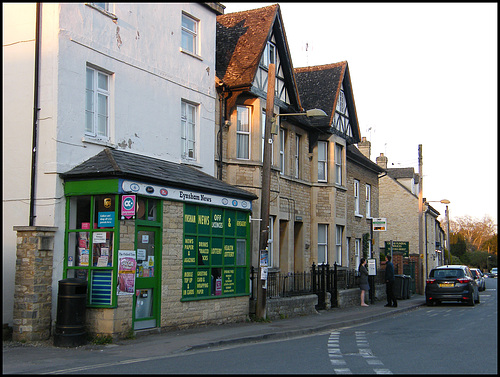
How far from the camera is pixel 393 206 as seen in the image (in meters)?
49.8

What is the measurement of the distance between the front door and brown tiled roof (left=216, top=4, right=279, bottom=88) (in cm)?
718

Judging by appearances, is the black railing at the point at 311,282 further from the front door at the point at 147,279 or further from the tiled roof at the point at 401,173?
the tiled roof at the point at 401,173

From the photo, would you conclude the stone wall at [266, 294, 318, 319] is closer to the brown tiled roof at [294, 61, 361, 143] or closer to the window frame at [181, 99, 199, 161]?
the window frame at [181, 99, 199, 161]

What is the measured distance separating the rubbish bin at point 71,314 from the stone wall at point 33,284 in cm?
45

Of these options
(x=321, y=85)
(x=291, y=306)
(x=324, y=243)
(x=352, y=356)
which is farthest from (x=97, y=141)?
(x=321, y=85)

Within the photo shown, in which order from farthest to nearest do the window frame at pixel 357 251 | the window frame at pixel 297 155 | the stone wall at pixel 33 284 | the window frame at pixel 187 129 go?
the window frame at pixel 357 251, the window frame at pixel 297 155, the window frame at pixel 187 129, the stone wall at pixel 33 284

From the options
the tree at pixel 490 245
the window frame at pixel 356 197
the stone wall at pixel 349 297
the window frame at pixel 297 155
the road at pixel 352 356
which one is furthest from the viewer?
the tree at pixel 490 245

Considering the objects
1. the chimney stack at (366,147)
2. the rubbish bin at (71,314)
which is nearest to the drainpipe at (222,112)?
the rubbish bin at (71,314)

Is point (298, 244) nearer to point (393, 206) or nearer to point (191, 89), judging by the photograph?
point (191, 89)

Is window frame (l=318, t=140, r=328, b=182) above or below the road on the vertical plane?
above

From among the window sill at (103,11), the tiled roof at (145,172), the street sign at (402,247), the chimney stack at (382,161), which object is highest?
the chimney stack at (382,161)

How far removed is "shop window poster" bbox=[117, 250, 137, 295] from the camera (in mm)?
12609

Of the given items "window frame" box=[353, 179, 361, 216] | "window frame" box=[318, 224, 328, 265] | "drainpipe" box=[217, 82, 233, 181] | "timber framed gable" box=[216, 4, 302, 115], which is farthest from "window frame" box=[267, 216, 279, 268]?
"window frame" box=[353, 179, 361, 216]

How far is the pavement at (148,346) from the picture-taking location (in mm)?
9844
